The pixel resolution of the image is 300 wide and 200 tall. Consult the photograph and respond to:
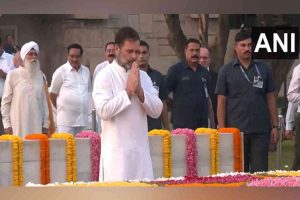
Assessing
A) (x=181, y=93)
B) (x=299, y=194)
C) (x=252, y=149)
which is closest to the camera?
(x=299, y=194)

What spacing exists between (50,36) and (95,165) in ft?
15.6

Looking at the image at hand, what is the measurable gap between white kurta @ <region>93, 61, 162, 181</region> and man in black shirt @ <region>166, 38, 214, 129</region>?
9.71ft

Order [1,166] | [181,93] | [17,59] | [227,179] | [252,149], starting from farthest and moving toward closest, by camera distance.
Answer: [17,59]
[181,93]
[252,149]
[1,166]
[227,179]

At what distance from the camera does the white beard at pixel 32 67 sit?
28.9ft

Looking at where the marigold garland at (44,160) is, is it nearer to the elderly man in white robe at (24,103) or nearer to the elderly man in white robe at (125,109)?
the elderly man in white robe at (125,109)

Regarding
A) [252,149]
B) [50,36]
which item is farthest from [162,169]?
[50,36]

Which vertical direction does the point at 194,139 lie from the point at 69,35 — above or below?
below

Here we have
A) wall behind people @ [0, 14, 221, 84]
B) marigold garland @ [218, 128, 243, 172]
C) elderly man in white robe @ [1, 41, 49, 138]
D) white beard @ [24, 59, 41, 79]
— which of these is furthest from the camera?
wall behind people @ [0, 14, 221, 84]

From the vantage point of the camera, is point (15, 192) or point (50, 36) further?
point (50, 36)

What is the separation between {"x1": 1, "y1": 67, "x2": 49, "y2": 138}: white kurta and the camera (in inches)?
364

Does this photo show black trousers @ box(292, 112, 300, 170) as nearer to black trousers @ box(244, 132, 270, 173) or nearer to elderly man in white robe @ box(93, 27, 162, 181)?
black trousers @ box(244, 132, 270, 173)

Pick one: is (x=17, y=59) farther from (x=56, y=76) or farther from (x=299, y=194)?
(x=299, y=194)

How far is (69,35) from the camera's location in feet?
41.0

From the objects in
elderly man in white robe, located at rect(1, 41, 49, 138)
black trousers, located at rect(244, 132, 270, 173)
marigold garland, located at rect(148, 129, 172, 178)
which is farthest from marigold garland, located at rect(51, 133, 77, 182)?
elderly man in white robe, located at rect(1, 41, 49, 138)
